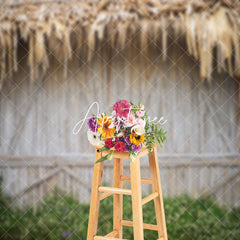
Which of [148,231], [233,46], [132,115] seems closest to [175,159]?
[148,231]

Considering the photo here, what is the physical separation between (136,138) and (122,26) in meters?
1.67

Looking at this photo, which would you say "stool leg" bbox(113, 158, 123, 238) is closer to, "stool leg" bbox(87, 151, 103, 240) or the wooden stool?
the wooden stool

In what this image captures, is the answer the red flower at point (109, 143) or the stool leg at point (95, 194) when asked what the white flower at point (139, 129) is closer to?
the red flower at point (109, 143)

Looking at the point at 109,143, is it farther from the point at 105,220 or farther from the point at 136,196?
the point at 105,220

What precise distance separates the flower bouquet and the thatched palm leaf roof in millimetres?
1520

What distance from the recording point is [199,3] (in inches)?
121

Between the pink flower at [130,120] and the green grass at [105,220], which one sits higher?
the pink flower at [130,120]

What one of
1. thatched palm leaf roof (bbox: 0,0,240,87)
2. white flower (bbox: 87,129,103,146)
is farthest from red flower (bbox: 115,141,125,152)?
thatched palm leaf roof (bbox: 0,0,240,87)

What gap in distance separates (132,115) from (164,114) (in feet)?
5.29

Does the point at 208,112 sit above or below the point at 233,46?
below

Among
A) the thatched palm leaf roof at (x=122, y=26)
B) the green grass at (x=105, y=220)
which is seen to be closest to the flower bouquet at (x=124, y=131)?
the green grass at (x=105, y=220)

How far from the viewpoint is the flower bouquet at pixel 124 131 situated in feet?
5.88

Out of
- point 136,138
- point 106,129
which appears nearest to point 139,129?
point 136,138

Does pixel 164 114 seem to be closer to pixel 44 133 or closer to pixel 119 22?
pixel 119 22
